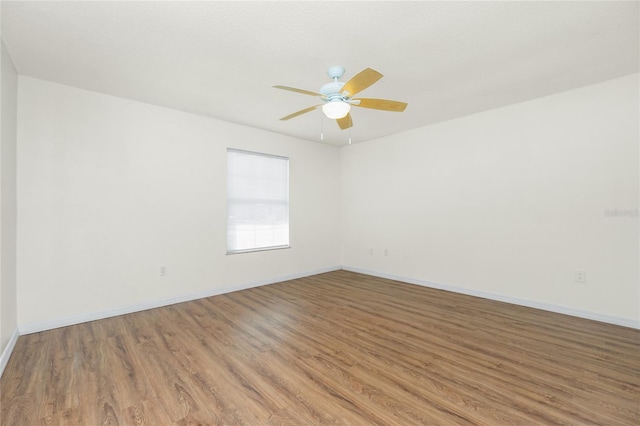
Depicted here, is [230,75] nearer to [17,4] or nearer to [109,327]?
[17,4]

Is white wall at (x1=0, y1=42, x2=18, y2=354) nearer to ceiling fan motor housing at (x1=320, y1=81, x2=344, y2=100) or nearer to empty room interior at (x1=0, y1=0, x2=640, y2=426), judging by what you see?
empty room interior at (x1=0, y1=0, x2=640, y2=426)

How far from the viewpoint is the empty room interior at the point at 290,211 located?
6.16ft

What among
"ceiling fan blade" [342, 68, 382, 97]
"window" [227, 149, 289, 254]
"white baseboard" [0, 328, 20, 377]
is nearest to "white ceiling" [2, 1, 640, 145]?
"ceiling fan blade" [342, 68, 382, 97]

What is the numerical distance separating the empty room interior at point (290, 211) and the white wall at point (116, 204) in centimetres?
2

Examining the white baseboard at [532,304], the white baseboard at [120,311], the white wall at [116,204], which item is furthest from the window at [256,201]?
the white baseboard at [532,304]

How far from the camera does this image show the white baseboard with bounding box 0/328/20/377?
6.96ft

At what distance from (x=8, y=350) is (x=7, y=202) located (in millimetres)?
1205

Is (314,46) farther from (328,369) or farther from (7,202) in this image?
(7,202)

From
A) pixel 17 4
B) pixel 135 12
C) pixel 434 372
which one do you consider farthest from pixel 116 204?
pixel 434 372

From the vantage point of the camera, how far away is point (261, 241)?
15.5 feet

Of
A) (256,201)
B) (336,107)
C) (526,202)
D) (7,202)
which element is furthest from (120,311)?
(526,202)

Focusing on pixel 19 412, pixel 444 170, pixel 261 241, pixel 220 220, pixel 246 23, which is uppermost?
pixel 246 23

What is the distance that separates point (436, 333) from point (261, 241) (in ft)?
9.63

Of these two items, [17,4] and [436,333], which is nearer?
[17,4]
